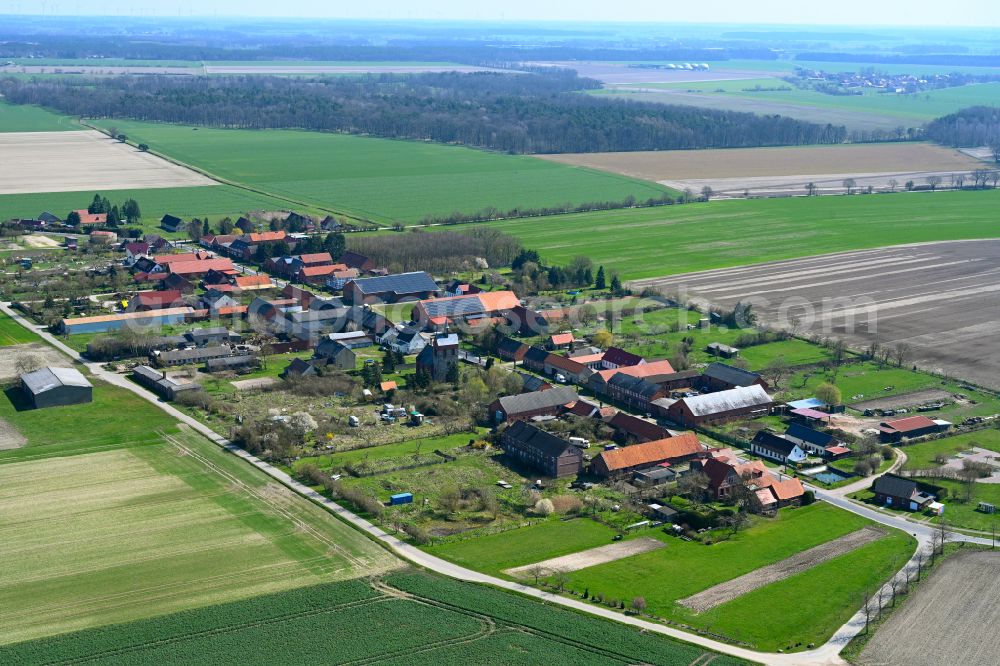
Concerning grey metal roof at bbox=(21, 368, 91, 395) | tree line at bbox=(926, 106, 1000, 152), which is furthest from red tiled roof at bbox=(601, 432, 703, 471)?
tree line at bbox=(926, 106, 1000, 152)

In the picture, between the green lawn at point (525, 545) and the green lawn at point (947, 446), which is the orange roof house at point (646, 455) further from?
the green lawn at point (947, 446)

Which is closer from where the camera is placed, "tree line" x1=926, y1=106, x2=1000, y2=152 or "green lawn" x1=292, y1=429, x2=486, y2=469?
"green lawn" x1=292, y1=429, x2=486, y2=469

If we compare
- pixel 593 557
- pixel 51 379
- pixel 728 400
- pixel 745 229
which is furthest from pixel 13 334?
pixel 745 229

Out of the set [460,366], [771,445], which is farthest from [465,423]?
[771,445]

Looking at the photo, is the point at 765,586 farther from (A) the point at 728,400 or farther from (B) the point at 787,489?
(A) the point at 728,400

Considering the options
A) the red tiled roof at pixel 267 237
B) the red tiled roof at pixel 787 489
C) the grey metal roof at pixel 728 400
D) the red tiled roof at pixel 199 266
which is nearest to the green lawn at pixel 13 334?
the red tiled roof at pixel 199 266

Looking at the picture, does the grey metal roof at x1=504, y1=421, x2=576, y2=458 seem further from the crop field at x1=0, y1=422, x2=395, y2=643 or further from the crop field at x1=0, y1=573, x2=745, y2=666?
the crop field at x1=0, y1=573, x2=745, y2=666
